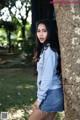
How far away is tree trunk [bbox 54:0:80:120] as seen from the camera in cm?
326

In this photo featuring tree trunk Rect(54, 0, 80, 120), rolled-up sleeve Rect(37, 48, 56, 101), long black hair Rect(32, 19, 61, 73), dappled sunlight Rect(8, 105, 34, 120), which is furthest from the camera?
dappled sunlight Rect(8, 105, 34, 120)

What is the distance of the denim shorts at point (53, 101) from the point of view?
3451 mm

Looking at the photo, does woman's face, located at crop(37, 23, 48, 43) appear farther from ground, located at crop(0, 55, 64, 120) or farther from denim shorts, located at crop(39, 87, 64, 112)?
ground, located at crop(0, 55, 64, 120)

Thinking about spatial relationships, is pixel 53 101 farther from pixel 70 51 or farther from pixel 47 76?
pixel 70 51

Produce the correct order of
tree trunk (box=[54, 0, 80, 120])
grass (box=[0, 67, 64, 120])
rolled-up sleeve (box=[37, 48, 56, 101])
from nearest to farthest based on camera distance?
tree trunk (box=[54, 0, 80, 120]) < rolled-up sleeve (box=[37, 48, 56, 101]) < grass (box=[0, 67, 64, 120])

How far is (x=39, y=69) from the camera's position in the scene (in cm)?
349

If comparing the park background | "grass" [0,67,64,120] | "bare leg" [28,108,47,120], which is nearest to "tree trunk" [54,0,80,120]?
the park background

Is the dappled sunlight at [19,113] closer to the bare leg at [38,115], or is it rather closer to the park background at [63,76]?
the park background at [63,76]

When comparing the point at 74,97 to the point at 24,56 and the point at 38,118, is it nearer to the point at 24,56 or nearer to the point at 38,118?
the point at 38,118

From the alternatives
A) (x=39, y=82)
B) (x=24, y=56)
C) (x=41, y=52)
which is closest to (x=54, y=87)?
(x=39, y=82)

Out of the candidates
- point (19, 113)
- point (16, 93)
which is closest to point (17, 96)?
point (16, 93)

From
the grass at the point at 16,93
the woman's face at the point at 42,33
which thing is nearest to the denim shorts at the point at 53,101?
the woman's face at the point at 42,33

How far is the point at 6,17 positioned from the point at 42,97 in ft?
97.6

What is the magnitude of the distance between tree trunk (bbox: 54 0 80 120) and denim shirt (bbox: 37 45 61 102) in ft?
0.35
